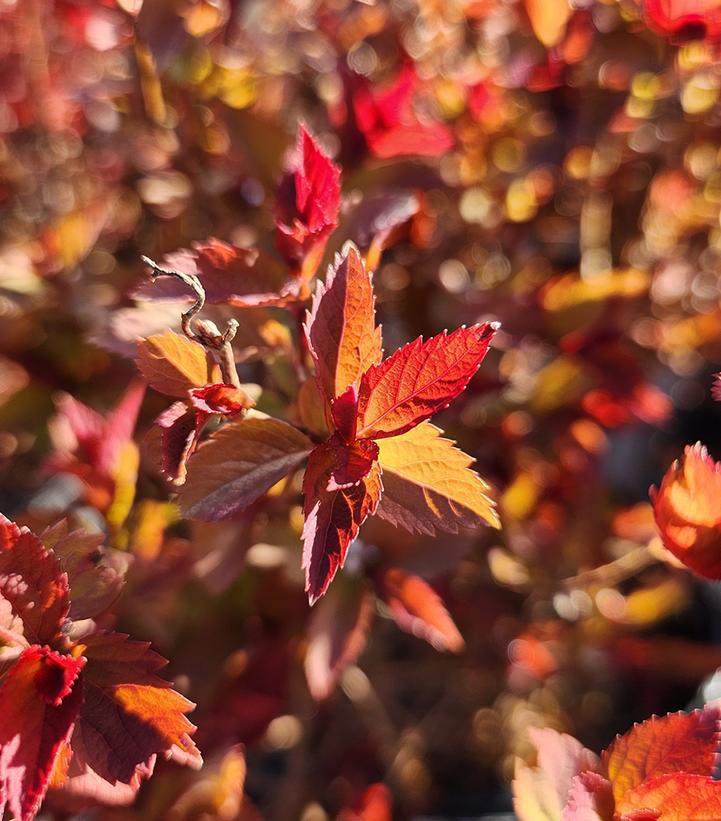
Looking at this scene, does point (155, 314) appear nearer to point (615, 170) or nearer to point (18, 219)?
point (615, 170)

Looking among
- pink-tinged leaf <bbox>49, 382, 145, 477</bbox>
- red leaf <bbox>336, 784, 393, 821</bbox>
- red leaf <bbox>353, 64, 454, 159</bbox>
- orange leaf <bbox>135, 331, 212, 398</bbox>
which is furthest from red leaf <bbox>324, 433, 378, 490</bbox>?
red leaf <bbox>336, 784, 393, 821</bbox>

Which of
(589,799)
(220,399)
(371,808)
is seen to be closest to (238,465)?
(220,399)

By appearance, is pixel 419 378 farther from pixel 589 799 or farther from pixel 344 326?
pixel 589 799

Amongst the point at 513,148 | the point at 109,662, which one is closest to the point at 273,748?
the point at 109,662

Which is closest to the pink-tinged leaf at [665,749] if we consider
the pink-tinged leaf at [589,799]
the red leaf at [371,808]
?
the pink-tinged leaf at [589,799]

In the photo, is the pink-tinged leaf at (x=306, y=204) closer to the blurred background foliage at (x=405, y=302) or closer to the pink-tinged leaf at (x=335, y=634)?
the blurred background foliage at (x=405, y=302)

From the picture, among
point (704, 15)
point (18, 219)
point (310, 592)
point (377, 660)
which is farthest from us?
point (18, 219)

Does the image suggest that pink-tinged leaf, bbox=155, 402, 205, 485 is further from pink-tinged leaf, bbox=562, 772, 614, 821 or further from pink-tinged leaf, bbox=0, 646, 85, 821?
pink-tinged leaf, bbox=562, 772, 614, 821
